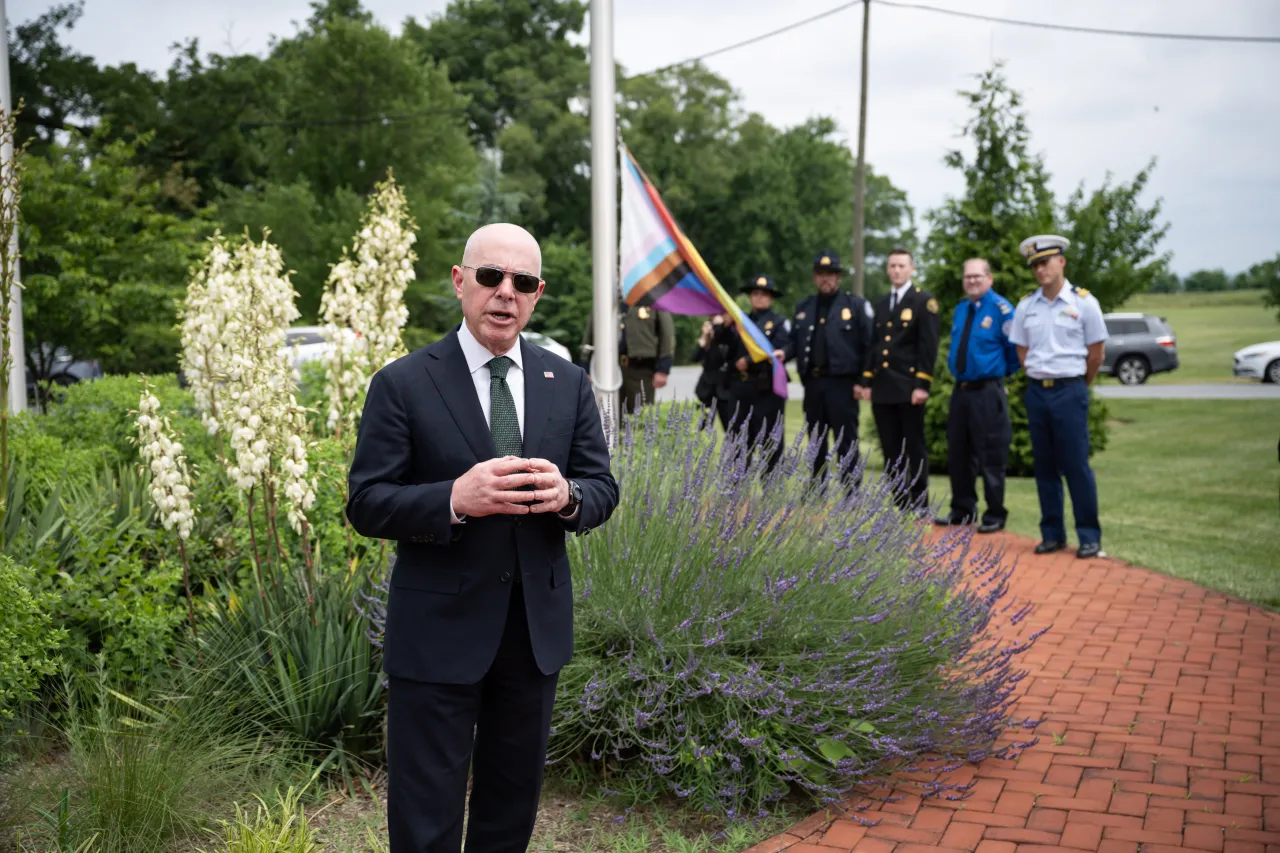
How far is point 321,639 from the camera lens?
450 centimetres

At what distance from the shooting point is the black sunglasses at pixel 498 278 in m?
2.77

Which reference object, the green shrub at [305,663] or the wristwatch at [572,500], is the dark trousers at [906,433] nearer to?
the green shrub at [305,663]

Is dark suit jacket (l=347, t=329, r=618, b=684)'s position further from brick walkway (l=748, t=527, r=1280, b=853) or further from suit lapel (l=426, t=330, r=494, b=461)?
brick walkway (l=748, t=527, r=1280, b=853)

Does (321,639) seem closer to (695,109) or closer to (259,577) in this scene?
(259,577)

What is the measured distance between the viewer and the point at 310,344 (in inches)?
763

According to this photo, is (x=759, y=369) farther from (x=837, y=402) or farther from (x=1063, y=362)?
(x=1063, y=362)

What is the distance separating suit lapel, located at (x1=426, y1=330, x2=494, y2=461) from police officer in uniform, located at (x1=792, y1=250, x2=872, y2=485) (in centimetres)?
722

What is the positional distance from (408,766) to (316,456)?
263 cm

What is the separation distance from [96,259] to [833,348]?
1068 centimetres

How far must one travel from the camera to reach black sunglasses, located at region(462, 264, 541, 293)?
9.09 feet

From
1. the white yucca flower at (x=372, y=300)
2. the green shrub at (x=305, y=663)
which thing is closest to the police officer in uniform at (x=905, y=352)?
the white yucca flower at (x=372, y=300)

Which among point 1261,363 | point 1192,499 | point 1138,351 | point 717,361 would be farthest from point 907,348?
point 1261,363

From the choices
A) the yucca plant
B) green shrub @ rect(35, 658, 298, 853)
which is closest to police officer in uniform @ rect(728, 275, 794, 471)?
green shrub @ rect(35, 658, 298, 853)

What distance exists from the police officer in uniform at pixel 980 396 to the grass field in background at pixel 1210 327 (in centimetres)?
2663
